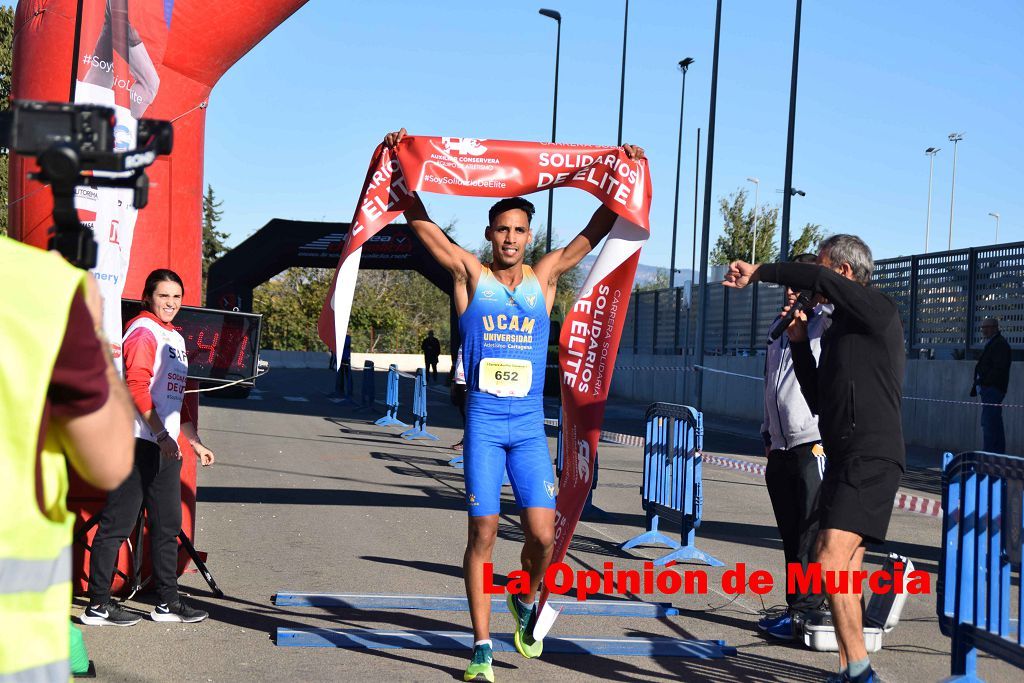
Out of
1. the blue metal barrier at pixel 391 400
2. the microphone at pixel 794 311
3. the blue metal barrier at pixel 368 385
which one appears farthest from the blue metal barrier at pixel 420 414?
the microphone at pixel 794 311

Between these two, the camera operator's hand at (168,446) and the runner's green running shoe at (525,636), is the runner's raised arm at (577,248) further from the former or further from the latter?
the camera operator's hand at (168,446)

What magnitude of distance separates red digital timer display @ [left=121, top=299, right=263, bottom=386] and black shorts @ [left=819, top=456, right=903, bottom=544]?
3.78m

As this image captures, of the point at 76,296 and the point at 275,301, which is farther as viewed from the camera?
the point at 275,301

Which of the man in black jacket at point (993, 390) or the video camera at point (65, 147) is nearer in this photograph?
the video camera at point (65, 147)

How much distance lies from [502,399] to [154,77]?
317cm

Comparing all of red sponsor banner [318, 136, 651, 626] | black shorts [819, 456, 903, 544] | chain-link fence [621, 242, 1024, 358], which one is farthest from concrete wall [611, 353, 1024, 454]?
black shorts [819, 456, 903, 544]

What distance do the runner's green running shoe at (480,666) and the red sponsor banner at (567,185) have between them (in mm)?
1037

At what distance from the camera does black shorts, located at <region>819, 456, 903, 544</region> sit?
5078mm

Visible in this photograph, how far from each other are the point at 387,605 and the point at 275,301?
68406 mm

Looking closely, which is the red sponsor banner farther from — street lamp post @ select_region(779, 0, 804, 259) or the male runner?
street lamp post @ select_region(779, 0, 804, 259)

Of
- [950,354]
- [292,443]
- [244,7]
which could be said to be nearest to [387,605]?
[244,7]

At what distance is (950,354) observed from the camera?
22.5m

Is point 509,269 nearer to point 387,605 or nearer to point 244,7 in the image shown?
point 387,605

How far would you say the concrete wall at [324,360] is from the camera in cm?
6694
